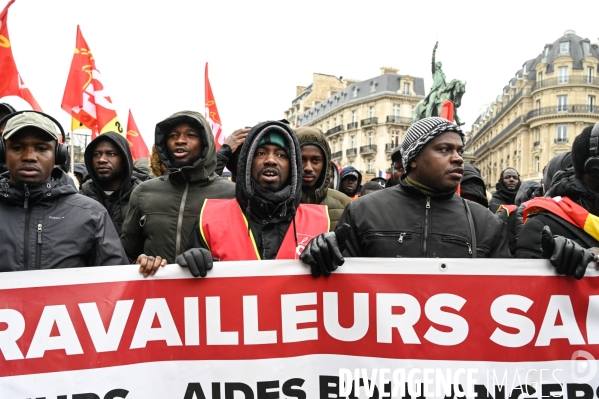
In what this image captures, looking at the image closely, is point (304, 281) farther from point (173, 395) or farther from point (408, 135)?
point (408, 135)

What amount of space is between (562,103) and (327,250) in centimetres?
Result: 6784

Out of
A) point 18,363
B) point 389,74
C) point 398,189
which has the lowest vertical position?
point 18,363

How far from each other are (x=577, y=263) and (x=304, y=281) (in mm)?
1213

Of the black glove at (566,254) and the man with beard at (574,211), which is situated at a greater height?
the man with beard at (574,211)

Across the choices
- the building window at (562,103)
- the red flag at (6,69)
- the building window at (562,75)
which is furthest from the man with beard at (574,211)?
the building window at (562,75)

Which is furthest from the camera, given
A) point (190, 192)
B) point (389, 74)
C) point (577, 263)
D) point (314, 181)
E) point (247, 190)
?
point (389, 74)

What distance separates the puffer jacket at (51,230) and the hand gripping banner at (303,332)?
15 centimetres

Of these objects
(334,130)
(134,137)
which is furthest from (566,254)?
(334,130)

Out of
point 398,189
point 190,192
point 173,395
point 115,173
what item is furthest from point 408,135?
point 115,173

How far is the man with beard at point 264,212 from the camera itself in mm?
2699

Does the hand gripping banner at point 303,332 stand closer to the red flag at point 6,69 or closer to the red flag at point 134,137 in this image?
the red flag at point 6,69

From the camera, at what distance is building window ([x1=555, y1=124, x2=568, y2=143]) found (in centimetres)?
5893

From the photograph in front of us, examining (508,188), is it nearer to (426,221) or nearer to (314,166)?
(314,166)

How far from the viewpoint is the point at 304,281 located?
246 centimetres
